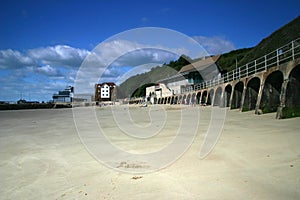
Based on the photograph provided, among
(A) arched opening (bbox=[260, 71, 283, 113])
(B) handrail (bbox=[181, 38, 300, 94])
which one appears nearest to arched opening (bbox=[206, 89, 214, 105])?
(B) handrail (bbox=[181, 38, 300, 94])

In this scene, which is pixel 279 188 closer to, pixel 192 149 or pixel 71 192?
pixel 192 149

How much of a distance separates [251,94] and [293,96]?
506cm

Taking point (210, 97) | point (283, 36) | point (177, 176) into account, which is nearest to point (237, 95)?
point (210, 97)

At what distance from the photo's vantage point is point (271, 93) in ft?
38.1

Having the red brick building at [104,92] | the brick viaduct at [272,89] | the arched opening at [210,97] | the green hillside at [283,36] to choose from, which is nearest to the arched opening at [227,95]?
the brick viaduct at [272,89]

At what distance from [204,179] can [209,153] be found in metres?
1.32

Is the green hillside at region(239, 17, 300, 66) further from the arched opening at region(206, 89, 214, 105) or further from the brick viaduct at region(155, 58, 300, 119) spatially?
the brick viaduct at region(155, 58, 300, 119)

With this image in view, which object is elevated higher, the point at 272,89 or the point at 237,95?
the point at 272,89

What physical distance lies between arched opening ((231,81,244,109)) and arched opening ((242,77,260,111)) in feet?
7.35

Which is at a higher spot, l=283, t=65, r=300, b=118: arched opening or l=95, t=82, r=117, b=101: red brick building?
l=95, t=82, r=117, b=101: red brick building

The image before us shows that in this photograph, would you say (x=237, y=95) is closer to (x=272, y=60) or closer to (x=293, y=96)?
(x=272, y=60)

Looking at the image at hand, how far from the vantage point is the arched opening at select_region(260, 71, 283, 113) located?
11.1 meters

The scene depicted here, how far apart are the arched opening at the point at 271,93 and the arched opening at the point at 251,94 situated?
1.61 metres

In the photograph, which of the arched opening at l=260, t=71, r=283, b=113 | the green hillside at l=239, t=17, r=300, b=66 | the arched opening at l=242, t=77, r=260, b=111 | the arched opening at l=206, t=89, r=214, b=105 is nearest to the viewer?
the arched opening at l=260, t=71, r=283, b=113
